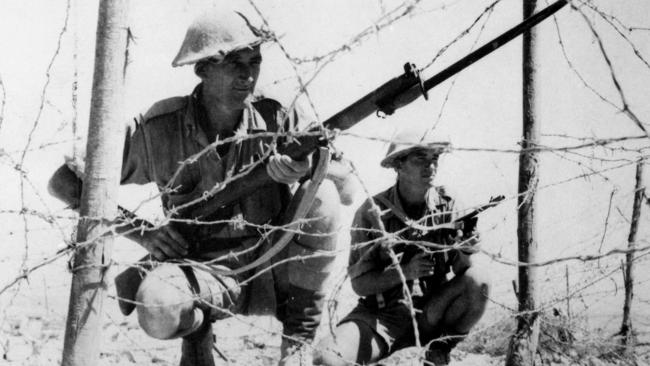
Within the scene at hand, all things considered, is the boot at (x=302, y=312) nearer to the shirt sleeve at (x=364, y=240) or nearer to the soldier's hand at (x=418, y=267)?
the shirt sleeve at (x=364, y=240)

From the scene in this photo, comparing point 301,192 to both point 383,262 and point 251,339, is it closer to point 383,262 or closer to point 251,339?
point 383,262

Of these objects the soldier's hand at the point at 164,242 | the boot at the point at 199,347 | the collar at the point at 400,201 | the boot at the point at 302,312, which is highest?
the collar at the point at 400,201

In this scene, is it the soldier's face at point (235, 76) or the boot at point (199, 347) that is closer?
the soldier's face at point (235, 76)

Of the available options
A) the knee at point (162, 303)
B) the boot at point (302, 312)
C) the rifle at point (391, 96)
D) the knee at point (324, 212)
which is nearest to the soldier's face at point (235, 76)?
the rifle at point (391, 96)

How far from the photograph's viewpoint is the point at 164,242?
11.5 ft

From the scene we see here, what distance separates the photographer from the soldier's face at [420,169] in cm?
423

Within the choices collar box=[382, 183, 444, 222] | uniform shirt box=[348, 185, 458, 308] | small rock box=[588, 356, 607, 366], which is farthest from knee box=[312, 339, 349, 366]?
small rock box=[588, 356, 607, 366]

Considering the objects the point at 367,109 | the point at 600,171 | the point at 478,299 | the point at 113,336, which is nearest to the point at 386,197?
the point at 478,299

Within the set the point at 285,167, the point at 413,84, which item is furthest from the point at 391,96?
the point at 285,167

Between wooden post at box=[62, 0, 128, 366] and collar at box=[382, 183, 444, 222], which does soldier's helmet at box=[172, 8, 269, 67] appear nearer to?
wooden post at box=[62, 0, 128, 366]

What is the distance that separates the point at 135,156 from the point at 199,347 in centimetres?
110

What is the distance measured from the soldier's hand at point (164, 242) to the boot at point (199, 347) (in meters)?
0.44

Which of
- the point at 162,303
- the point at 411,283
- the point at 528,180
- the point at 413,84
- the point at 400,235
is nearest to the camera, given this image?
the point at 413,84

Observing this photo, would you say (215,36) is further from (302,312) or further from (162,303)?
(302,312)
